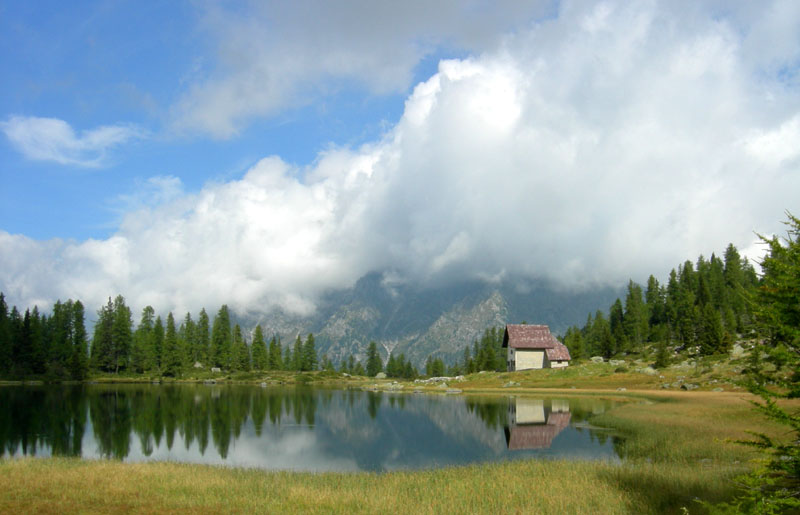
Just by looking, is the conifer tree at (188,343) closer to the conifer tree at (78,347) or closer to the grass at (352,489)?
the conifer tree at (78,347)

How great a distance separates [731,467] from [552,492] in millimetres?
8637

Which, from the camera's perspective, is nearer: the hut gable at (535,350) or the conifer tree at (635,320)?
the hut gable at (535,350)

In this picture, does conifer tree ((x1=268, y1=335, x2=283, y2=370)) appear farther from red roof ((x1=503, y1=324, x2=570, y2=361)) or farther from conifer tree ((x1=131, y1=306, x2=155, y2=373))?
red roof ((x1=503, y1=324, x2=570, y2=361))

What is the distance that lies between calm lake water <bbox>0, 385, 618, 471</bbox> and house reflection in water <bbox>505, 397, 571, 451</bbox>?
0.33 ft

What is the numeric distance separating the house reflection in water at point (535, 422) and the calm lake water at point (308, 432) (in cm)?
10

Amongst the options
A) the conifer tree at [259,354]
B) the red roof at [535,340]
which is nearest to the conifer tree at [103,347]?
the conifer tree at [259,354]

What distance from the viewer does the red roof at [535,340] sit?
114m

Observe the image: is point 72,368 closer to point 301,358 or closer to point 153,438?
point 301,358

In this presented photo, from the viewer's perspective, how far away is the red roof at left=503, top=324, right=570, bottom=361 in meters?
114

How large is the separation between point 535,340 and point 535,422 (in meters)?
68.7

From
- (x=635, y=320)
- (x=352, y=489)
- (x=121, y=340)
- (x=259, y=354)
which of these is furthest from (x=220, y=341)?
(x=352, y=489)

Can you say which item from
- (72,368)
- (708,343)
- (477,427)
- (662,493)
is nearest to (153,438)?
(477,427)

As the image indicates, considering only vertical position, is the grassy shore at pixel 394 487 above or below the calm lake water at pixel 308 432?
above

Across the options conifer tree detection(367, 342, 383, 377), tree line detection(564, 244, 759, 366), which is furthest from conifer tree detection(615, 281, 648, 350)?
conifer tree detection(367, 342, 383, 377)
